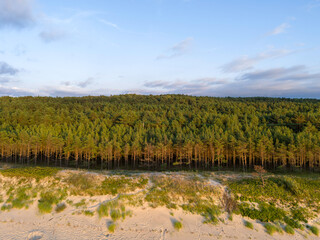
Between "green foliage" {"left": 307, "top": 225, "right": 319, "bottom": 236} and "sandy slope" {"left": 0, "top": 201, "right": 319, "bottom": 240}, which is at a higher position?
"sandy slope" {"left": 0, "top": 201, "right": 319, "bottom": 240}

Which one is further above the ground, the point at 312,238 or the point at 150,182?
the point at 150,182

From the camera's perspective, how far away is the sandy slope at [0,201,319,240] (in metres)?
16.9

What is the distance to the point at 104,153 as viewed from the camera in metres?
53.4

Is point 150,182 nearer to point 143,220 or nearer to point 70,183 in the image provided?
point 143,220

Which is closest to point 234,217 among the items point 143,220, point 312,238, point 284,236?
point 284,236

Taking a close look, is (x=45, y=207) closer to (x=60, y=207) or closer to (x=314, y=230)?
(x=60, y=207)

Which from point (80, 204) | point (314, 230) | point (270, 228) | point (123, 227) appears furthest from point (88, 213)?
point (314, 230)

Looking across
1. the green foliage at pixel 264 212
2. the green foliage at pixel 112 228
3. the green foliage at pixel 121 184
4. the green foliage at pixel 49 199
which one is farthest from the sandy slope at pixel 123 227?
the green foliage at pixel 121 184

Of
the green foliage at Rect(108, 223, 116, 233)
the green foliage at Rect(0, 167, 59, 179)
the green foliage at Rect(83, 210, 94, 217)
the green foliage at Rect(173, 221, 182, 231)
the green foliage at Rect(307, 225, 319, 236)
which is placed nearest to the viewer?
the green foliage at Rect(108, 223, 116, 233)

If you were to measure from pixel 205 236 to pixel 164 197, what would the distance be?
6.49 metres

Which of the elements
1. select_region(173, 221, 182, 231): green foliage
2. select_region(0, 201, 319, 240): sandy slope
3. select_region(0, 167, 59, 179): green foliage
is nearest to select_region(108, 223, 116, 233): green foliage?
select_region(0, 201, 319, 240): sandy slope

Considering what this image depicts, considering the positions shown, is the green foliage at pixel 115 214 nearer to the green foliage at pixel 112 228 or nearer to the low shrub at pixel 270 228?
the green foliage at pixel 112 228

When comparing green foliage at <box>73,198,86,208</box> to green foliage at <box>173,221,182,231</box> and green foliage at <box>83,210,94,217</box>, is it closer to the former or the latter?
green foliage at <box>83,210,94,217</box>


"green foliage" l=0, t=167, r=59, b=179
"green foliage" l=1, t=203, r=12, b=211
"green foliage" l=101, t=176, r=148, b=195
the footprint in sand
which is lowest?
the footprint in sand
